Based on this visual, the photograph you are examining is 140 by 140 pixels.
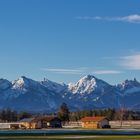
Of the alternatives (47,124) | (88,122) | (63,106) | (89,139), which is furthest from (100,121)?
(89,139)

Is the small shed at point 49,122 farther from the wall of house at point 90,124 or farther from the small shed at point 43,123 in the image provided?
the wall of house at point 90,124

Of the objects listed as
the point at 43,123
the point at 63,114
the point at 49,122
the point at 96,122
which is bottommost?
the point at 96,122

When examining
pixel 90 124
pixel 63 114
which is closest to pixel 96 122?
pixel 90 124

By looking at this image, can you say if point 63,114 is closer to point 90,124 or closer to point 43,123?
point 43,123

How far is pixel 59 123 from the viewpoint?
16912 cm

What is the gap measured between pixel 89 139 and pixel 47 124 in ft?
306

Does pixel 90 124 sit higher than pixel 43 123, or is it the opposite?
pixel 43 123

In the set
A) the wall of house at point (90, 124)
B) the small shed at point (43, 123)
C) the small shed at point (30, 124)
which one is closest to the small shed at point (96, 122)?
the wall of house at point (90, 124)

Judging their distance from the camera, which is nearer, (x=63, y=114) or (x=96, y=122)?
(x=96, y=122)

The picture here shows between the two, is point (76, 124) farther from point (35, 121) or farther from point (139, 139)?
point (139, 139)

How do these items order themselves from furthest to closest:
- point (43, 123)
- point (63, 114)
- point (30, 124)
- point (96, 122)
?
point (63, 114), point (43, 123), point (30, 124), point (96, 122)

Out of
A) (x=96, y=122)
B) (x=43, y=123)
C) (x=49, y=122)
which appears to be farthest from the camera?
(x=43, y=123)

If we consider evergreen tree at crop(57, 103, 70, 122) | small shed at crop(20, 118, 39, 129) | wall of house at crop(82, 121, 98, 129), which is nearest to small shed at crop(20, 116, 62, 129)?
small shed at crop(20, 118, 39, 129)

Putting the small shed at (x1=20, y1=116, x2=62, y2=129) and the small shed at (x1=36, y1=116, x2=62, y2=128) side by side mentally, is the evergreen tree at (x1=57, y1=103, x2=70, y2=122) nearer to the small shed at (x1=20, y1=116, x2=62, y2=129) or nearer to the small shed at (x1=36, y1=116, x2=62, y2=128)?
the small shed at (x1=20, y1=116, x2=62, y2=129)
